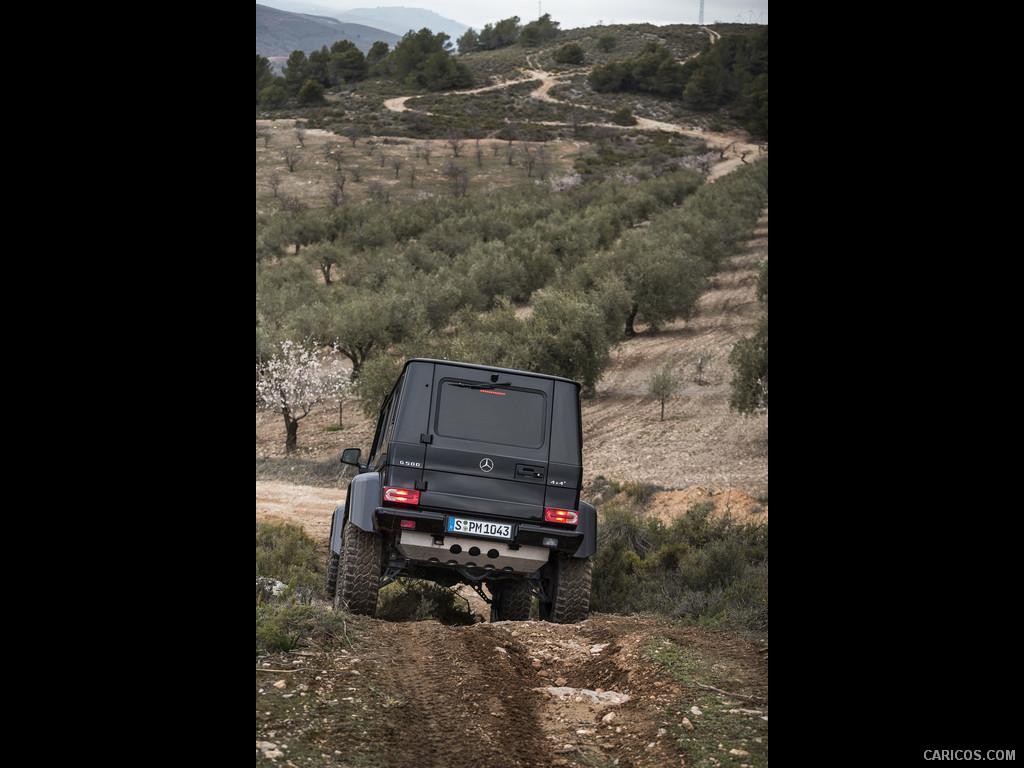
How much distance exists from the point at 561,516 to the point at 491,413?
998 millimetres

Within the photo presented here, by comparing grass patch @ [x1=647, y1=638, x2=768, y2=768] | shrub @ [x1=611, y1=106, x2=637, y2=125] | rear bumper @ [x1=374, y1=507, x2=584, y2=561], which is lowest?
grass patch @ [x1=647, y1=638, x2=768, y2=768]

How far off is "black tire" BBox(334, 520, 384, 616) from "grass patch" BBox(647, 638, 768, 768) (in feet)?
8.22

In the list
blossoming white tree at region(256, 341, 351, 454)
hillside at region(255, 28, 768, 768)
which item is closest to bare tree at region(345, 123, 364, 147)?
blossoming white tree at region(256, 341, 351, 454)

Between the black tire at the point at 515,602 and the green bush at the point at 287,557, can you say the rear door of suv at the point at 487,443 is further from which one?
the green bush at the point at 287,557

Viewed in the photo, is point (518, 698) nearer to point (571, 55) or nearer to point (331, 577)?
point (331, 577)

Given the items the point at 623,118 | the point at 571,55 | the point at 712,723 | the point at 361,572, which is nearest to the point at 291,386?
the point at 361,572

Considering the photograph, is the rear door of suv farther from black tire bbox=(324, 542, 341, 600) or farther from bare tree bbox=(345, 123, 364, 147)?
bare tree bbox=(345, 123, 364, 147)

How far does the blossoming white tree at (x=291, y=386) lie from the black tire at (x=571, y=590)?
18.1 meters

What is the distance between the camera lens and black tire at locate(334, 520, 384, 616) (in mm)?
6582
